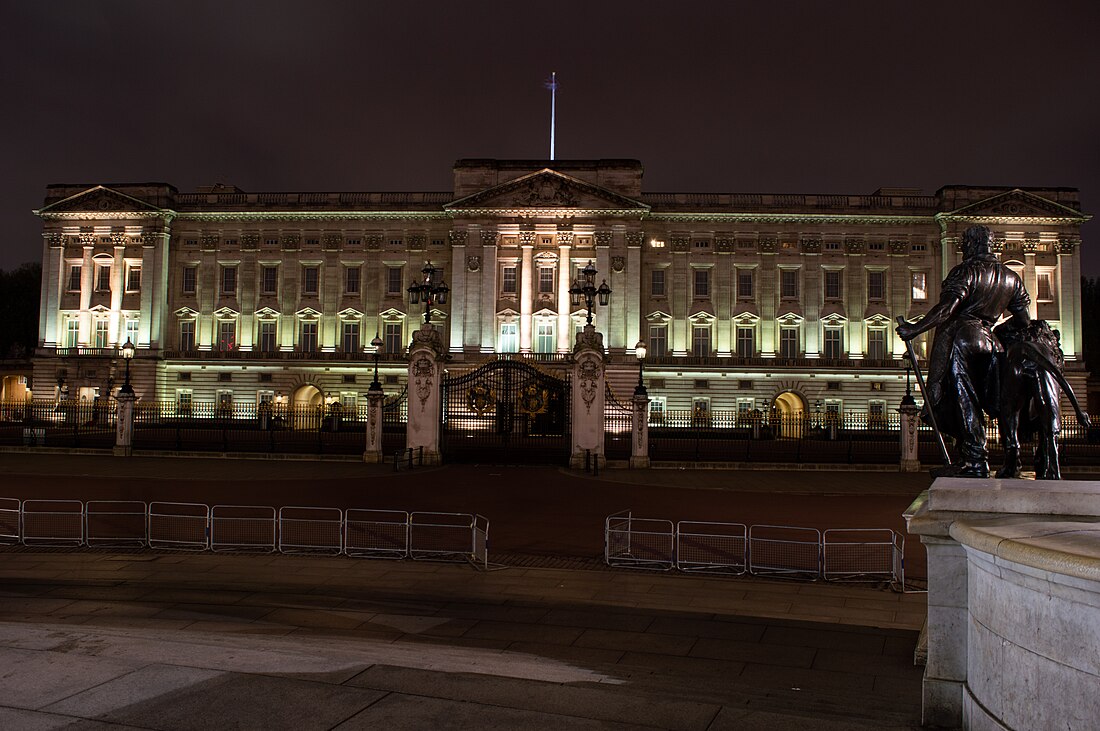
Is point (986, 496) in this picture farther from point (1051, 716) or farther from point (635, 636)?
point (635, 636)

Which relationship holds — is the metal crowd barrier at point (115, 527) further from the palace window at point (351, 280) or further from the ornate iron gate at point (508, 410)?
the palace window at point (351, 280)

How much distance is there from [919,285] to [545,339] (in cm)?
2742

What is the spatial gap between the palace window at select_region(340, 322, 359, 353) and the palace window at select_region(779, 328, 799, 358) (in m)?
31.2

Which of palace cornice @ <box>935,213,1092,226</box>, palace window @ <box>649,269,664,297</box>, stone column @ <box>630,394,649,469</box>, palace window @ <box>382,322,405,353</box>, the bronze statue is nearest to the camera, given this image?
the bronze statue

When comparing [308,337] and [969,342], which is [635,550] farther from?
[308,337]

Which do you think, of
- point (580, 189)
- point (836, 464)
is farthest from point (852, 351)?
point (836, 464)

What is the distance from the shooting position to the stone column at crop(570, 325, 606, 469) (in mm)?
26891

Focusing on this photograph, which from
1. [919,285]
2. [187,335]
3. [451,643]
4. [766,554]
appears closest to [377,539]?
[451,643]

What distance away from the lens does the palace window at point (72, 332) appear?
6122 centimetres

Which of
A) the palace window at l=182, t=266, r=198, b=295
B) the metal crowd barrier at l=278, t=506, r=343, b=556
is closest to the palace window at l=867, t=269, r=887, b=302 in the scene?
the palace window at l=182, t=266, r=198, b=295

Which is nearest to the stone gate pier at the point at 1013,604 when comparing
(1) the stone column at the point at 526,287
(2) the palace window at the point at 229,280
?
(1) the stone column at the point at 526,287

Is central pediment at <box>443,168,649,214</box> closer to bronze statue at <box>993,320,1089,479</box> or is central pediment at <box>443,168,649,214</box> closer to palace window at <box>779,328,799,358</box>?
palace window at <box>779,328,799,358</box>

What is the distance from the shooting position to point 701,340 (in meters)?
59.6


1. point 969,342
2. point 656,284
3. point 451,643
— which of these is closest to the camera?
point 451,643
